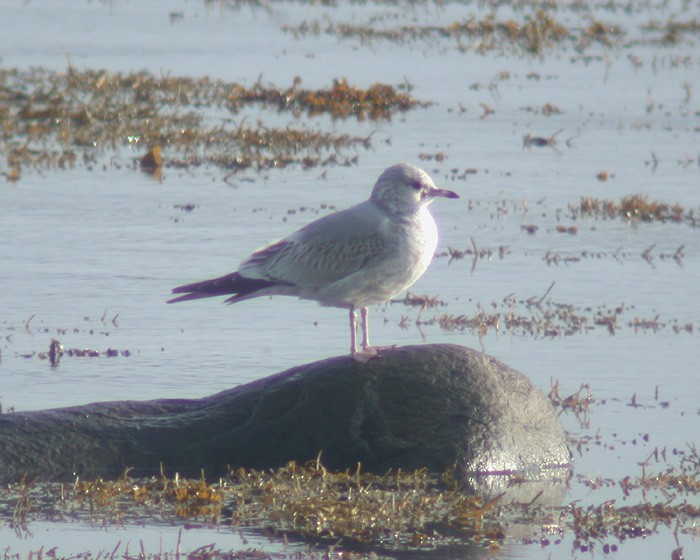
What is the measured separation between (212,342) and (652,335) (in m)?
2.64

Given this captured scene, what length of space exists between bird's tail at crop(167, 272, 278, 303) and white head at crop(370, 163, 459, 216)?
69 centimetres

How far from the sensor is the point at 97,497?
640 cm

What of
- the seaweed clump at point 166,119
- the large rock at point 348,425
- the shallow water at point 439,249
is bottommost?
the large rock at point 348,425

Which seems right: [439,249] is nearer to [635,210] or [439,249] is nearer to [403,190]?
[635,210]

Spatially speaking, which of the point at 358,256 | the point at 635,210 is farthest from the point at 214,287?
the point at 635,210

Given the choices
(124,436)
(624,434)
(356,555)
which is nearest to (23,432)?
(124,436)

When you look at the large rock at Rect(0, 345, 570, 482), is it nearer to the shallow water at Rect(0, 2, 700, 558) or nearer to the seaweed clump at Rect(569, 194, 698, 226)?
the shallow water at Rect(0, 2, 700, 558)

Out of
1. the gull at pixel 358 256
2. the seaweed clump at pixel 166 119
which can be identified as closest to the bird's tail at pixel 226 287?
the gull at pixel 358 256

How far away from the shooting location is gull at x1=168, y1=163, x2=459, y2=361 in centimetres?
745

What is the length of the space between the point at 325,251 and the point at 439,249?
4532 millimetres

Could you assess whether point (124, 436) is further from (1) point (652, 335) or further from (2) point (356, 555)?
(1) point (652, 335)

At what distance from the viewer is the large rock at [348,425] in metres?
7.07

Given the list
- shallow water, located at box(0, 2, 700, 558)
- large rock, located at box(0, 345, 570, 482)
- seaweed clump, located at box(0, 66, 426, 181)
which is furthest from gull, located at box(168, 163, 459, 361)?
seaweed clump, located at box(0, 66, 426, 181)

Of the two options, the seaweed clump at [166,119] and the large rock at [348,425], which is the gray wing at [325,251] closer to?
the large rock at [348,425]
